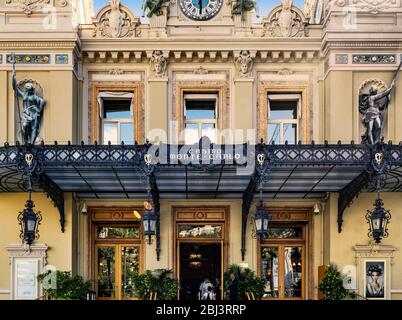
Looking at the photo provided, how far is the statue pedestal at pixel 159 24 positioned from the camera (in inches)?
727

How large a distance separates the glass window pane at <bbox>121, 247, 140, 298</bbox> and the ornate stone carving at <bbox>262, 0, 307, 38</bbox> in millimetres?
7735

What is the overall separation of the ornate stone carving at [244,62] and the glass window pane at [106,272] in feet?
21.8

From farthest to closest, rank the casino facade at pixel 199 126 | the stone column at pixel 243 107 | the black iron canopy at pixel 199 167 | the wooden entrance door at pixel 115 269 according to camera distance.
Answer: the wooden entrance door at pixel 115 269, the stone column at pixel 243 107, the casino facade at pixel 199 126, the black iron canopy at pixel 199 167

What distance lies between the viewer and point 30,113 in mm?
17297

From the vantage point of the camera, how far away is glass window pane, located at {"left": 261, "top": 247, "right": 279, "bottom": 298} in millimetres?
18547

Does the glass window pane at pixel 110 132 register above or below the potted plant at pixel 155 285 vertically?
above

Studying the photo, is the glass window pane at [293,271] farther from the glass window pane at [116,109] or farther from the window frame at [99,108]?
the glass window pane at [116,109]

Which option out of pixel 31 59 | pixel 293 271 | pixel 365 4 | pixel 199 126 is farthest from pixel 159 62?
pixel 293 271

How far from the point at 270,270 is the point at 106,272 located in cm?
498

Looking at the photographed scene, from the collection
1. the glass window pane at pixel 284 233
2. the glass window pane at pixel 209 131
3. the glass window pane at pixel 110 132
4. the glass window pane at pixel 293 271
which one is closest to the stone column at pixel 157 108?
the glass window pane at pixel 110 132

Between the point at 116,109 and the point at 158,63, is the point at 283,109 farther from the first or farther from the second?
the point at 116,109

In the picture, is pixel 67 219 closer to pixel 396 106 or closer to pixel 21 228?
pixel 21 228

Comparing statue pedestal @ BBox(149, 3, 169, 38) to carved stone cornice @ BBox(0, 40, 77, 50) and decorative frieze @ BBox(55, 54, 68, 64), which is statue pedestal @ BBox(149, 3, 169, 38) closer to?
carved stone cornice @ BBox(0, 40, 77, 50)
